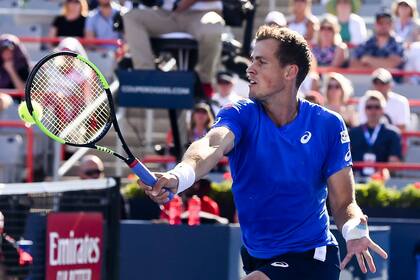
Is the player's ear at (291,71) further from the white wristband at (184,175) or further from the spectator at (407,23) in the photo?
the spectator at (407,23)

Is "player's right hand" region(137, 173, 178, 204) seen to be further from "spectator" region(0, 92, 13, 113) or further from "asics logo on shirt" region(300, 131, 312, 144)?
"spectator" region(0, 92, 13, 113)

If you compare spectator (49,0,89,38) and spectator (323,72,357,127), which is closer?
spectator (323,72,357,127)

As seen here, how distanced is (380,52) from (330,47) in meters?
0.59

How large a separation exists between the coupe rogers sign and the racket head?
4.75ft

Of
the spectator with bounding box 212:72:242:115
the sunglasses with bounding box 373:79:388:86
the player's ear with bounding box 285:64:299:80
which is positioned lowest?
the spectator with bounding box 212:72:242:115

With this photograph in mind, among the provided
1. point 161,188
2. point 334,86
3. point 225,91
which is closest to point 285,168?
point 161,188

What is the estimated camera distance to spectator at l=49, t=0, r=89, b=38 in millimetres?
15336

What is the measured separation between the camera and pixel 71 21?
15.5 m

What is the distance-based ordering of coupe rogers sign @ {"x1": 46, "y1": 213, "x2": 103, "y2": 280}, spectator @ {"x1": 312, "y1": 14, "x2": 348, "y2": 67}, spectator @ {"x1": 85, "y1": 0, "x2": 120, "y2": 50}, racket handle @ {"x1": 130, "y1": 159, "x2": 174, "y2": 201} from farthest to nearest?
spectator @ {"x1": 85, "y1": 0, "x2": 120, "y2": 50} < spectator @ {"x1": 312, "y1": 14, "x2": 348, "y2": 67} < coupe rogers sign @ {"x1": 46, "y1": 213, "x2": 103, "y2": 280} < racket handle @ {"x1": 130, "y1": 159, "x2": 174, "y2": 201}

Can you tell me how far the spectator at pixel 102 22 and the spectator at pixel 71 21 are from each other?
145mm

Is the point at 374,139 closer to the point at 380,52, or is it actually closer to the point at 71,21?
the point at 380,52

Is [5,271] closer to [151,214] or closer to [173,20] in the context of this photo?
[151,214]

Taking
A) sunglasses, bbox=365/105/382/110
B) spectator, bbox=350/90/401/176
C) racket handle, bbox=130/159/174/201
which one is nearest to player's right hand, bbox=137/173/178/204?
racket handle, bbox=130/159/174/201

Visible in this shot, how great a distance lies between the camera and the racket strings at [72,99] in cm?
573
